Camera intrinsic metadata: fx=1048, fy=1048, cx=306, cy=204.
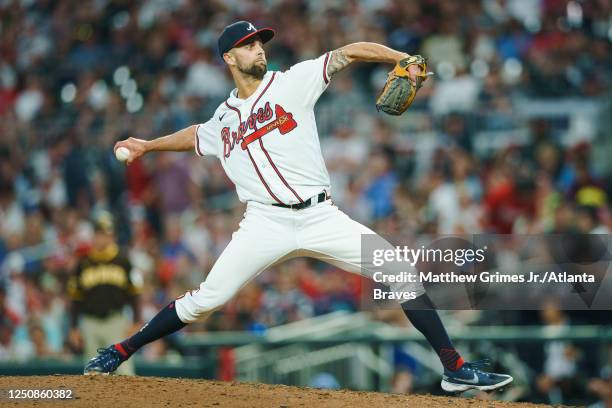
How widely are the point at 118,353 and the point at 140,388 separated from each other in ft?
0.89

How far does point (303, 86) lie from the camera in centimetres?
547

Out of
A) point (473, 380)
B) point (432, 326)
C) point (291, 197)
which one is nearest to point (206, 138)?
point (291, 197)

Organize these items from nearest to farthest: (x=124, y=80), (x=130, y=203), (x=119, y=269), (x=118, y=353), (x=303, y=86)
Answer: (x=303, y=86) < (x=118, y=353) < (x=119, y=269) < (x=130, y=203) < (x=124, y=80)

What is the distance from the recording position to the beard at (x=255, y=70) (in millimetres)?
5617

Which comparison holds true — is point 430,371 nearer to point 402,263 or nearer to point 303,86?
point 402,263

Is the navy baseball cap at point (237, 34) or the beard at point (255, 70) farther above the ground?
the navy baseball cap at point (237, 34)

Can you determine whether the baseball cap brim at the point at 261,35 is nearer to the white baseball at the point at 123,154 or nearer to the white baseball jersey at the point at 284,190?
the white baseball jersey at the point at 284,190

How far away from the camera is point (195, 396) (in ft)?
18.6

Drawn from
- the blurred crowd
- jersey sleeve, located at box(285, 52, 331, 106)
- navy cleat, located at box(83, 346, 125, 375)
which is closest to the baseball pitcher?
jersey sleeve, located at box(285, 52, 331, 106)

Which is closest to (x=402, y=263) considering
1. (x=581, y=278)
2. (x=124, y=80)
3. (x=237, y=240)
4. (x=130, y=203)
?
(x=237, y=240)
